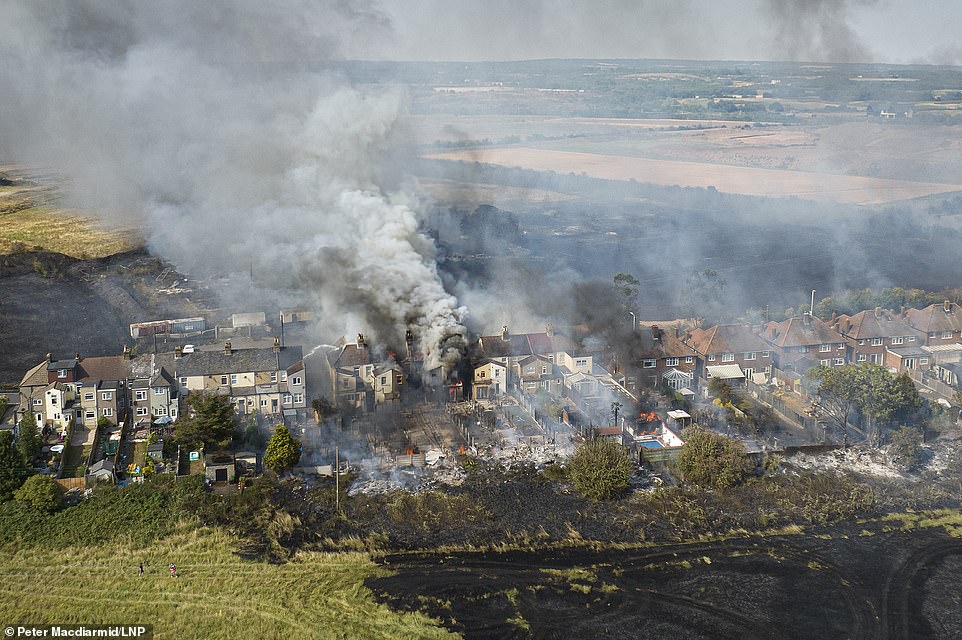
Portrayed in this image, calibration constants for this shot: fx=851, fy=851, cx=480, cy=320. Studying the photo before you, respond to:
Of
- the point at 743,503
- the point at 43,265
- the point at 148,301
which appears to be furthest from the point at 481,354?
the point at 43,265

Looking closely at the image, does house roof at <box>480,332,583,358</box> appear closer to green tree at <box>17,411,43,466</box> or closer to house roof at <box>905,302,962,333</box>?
house roof at <box>905,302,962,333</box>

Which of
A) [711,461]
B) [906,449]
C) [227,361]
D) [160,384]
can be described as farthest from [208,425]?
[906,449]

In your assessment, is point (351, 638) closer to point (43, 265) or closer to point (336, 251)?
point (336, 251)

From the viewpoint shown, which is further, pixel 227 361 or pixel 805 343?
pixel 805 343

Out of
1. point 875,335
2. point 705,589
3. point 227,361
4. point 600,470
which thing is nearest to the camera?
point 705,589

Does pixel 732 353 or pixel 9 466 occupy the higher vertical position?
pixel 732 353

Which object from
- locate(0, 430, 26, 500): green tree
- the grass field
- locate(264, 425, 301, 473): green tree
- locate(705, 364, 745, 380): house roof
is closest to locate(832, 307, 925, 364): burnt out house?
locate(705, 364, 745, 380): house roof

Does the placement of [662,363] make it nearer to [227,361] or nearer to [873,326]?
[873,326]

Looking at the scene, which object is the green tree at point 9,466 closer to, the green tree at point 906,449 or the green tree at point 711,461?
the green tree at point 711,461
